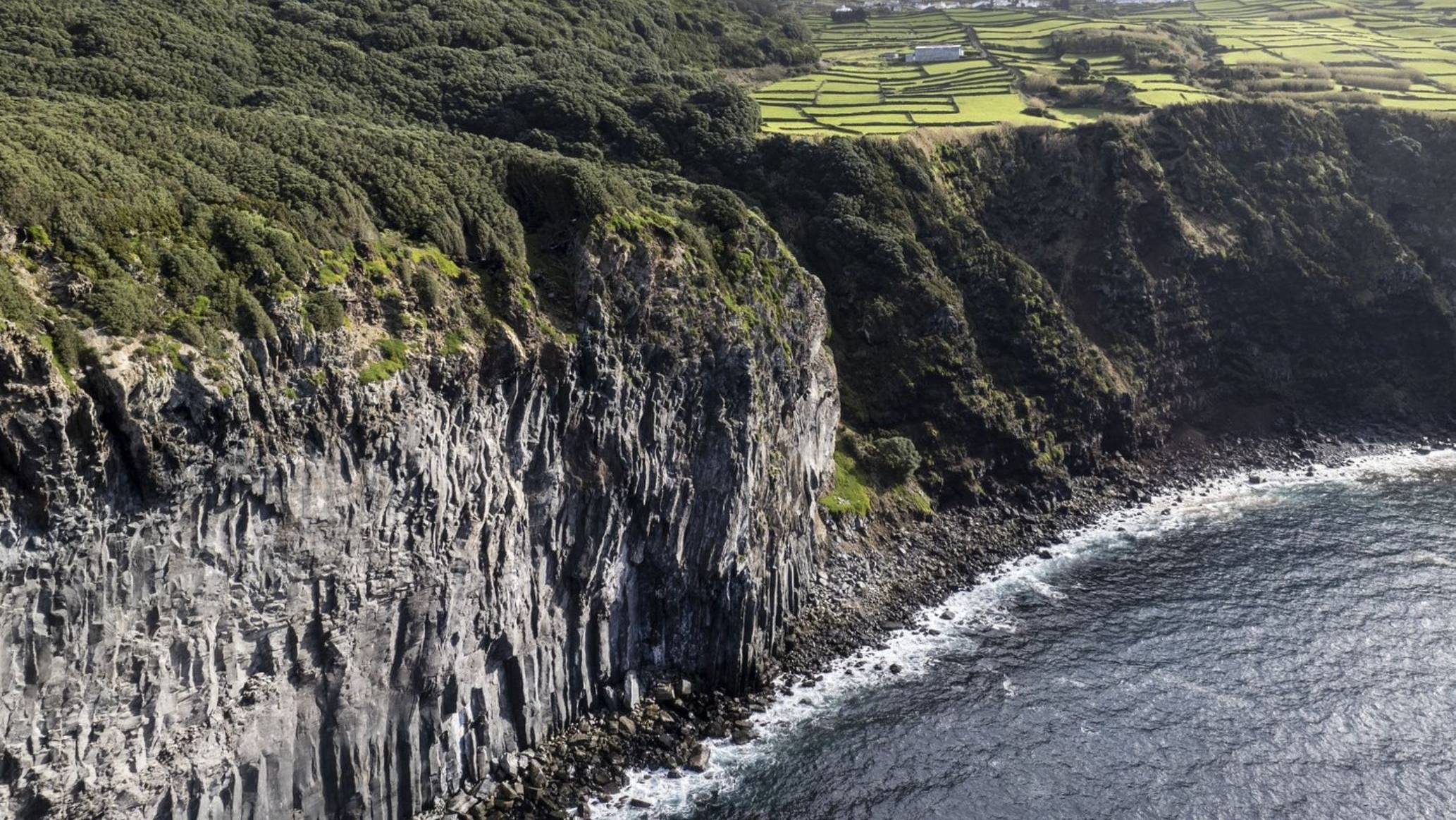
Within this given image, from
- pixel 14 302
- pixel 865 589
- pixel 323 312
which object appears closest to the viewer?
pixel 14 302

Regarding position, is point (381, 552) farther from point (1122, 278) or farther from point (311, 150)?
point (1122, 278)

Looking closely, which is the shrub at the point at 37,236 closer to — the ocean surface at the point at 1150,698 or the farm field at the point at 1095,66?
the ocean surface at the point at 1150,698

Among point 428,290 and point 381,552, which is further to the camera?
point 428,290

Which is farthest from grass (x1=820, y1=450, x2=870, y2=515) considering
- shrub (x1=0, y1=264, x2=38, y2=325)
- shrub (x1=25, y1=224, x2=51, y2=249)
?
shrub (x1=0, y1=264, x2=38, y2=325)

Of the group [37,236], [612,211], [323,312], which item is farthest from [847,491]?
[37,236]

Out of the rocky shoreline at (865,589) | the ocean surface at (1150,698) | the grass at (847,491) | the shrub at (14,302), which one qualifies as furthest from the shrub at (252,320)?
the grass at (847,491)

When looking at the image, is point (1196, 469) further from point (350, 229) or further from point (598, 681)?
point (350, 229)

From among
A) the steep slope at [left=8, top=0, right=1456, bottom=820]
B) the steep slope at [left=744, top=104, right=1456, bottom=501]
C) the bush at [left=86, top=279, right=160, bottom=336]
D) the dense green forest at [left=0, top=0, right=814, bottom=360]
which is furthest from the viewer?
the steep slope at [left=744, top=104, right=1456, bottom=501]

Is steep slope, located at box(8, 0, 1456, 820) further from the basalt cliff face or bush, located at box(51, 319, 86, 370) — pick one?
bush, located at box(51, 319, 86, 370)
